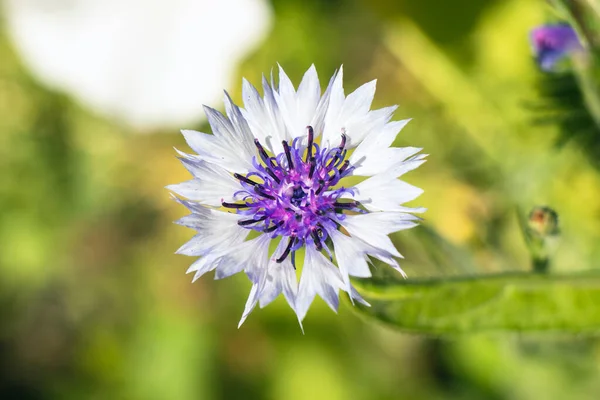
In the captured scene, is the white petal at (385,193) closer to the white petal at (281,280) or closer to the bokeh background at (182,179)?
the white petal at (281,280)

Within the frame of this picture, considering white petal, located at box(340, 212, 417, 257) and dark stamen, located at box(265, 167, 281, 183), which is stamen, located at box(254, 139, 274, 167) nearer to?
dark stamen, located at box(265, 167, 281, 183)

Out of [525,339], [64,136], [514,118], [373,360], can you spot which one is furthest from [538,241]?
[64,136]

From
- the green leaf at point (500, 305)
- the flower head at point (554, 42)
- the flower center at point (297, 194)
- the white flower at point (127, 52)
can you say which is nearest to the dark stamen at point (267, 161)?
the flower center at point (297, 194)

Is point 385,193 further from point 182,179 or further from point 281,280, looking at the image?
point 182,179

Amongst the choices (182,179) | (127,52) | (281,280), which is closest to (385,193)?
(281,280)

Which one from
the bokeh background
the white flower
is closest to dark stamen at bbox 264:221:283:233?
the bokeh background

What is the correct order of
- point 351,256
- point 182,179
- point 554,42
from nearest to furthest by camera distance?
point 351,256
point 554,42
point 182,179
